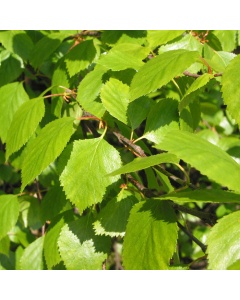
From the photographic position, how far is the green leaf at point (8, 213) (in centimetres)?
140

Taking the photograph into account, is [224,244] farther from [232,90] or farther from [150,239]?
[232,90]

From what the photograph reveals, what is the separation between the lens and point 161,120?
110cm

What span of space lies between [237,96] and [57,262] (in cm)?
61

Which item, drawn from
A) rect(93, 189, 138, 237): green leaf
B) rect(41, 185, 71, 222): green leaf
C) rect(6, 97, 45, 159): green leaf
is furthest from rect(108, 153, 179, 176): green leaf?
rect(41, 185, 71, 222): green leaf

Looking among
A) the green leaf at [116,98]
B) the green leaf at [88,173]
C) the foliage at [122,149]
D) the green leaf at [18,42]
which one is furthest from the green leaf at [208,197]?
the green leaf at [18,42]

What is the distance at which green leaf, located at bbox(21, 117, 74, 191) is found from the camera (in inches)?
39.8

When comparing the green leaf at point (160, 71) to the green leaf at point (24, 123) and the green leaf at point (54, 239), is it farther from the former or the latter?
the green leaf at point (54, 239)

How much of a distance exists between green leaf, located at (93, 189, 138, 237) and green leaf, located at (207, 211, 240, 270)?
13.0 inches

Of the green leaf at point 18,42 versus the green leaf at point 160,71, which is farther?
the green leaf at point 18,42

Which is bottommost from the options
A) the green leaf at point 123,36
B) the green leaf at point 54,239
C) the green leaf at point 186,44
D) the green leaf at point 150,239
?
the green leaf at point 54,239

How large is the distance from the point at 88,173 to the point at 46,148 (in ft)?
0.36

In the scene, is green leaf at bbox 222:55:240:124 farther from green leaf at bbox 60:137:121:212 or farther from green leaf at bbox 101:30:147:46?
green leaf at bbox 101:30:147:46

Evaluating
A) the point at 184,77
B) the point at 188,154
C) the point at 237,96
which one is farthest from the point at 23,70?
the point at 188,154

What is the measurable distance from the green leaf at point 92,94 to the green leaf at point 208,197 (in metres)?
0.42
